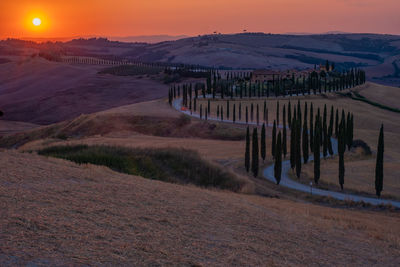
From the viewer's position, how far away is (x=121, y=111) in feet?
359

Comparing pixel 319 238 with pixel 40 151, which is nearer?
pixel 319 238

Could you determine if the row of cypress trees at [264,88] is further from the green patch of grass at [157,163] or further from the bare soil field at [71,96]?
the green patch of grass at [157,163]

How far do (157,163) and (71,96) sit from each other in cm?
13064

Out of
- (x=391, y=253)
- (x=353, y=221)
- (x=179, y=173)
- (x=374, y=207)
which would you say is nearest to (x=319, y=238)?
(x=391, y=253)

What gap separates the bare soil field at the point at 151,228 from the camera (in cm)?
1350

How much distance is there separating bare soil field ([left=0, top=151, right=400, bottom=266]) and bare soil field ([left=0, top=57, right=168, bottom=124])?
117657 mm

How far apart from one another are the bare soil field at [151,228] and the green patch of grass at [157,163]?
32.4ft

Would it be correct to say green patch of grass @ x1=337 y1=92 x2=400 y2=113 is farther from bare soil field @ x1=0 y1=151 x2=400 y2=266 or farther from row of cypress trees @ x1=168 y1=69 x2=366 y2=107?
bare soil field @ x1=0 y1=151 x2=400 y2=266

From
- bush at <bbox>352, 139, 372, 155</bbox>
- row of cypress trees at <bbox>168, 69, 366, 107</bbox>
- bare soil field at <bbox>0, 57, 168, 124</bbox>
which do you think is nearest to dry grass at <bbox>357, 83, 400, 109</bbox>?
row of cypress trees at <bbox>168, 69, 366, 107</bbox>

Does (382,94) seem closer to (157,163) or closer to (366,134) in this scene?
(366,134)

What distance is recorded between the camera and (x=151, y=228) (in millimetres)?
16562

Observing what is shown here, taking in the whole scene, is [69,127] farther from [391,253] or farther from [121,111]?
[391,253]

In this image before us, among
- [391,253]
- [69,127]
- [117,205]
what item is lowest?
[69,127]

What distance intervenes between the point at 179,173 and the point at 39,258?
86.1 feet
